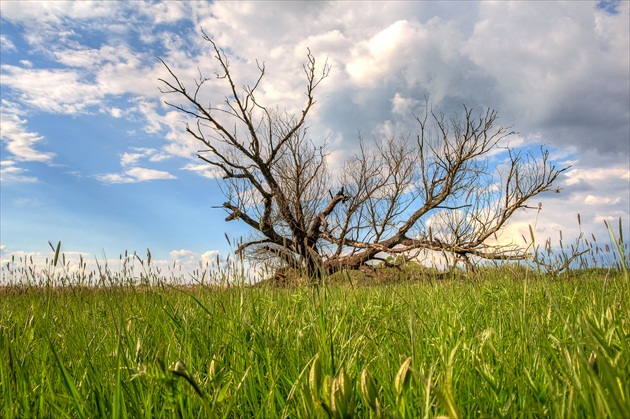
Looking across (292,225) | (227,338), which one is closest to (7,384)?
(227,338)

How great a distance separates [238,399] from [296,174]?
618 inches

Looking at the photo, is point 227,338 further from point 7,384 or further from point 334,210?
point 334,210

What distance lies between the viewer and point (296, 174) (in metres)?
17.6

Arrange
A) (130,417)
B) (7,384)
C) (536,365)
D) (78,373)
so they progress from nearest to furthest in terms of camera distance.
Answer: (7,384) → (130,417) → (536,365) → (78,373)

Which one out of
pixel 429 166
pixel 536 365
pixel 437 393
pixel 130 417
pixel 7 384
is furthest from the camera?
pixel 429 166

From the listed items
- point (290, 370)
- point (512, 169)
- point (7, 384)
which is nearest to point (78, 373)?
point (7, 384)

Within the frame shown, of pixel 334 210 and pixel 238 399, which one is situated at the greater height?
pixel 334 210

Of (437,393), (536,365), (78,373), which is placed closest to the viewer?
(437,393)

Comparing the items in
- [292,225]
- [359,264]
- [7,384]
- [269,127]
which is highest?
[269,127]

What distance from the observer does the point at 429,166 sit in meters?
17.2

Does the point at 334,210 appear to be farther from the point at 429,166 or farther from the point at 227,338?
the point at 227,338

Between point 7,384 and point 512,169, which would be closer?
point 7,384

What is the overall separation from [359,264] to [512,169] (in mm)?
6453

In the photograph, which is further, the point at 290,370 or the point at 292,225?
the point at 292,225
